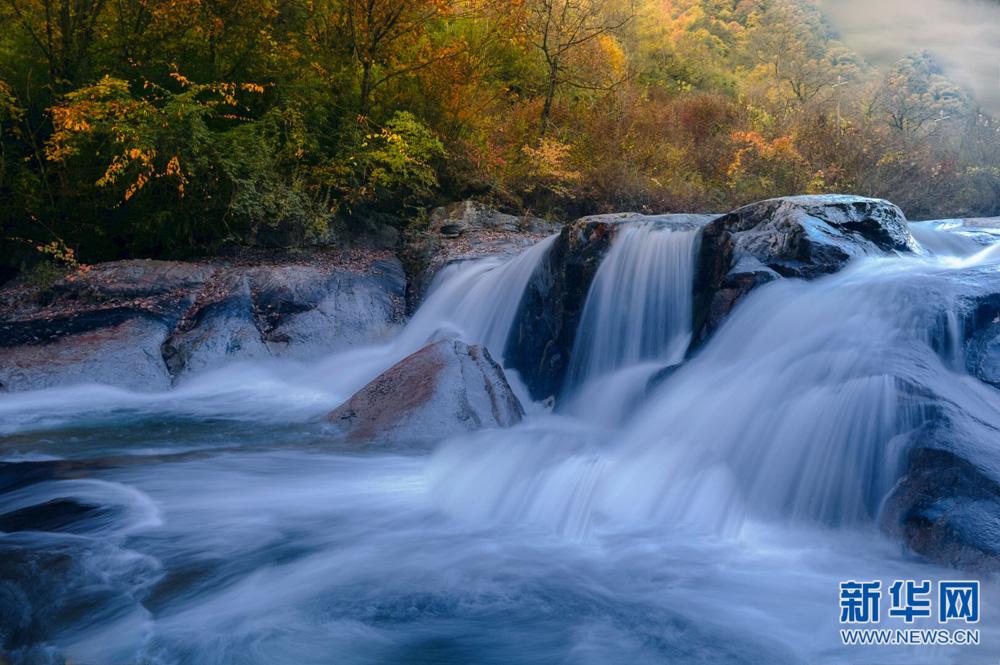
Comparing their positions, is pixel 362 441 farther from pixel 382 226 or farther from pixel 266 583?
pixel 382 226

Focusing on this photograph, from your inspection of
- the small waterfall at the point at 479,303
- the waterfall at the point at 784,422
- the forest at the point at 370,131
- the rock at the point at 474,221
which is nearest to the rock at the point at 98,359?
the forest at the point at 370,131

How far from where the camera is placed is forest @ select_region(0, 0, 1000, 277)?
32.2 feet

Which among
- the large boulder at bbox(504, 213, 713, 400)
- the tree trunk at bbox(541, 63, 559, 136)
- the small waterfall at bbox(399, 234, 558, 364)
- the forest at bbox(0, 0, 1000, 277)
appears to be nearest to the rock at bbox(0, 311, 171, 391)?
the forest at bbox(0, 0, 1000, 277)

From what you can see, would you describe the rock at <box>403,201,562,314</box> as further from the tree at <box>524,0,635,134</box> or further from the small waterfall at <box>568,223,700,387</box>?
the tree at <box>524,0,635,134</box>

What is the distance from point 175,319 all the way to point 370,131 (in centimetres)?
445

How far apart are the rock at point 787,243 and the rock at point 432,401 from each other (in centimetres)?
191

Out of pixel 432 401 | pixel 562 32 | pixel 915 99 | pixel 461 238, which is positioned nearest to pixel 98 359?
pixel 432 401

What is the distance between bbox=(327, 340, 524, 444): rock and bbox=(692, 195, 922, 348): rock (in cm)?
191

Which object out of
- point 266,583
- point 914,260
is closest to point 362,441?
point 266,583

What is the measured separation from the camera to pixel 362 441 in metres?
6.37

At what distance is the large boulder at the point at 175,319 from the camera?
8328 millimetres

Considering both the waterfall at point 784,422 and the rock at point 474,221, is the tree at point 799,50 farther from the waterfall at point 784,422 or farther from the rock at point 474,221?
the waterfall at point 784,422

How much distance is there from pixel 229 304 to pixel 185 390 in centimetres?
136

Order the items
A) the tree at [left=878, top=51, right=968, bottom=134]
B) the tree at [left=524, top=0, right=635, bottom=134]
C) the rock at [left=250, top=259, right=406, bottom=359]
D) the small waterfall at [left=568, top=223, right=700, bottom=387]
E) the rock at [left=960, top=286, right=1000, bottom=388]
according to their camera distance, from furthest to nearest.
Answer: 1. the tree at [left=878, top=51, right=968, bottom=134]
2. the tree at [left=524, top=0, right=635, bottom=134]
3. the rock at [left=250, top=259, right=406, bottom=359]
4. the small waterfall at [left=568, top=223, right=700, bottom=387]
5. the rock at [left=960, top=286, right=1000, bottom=388]
